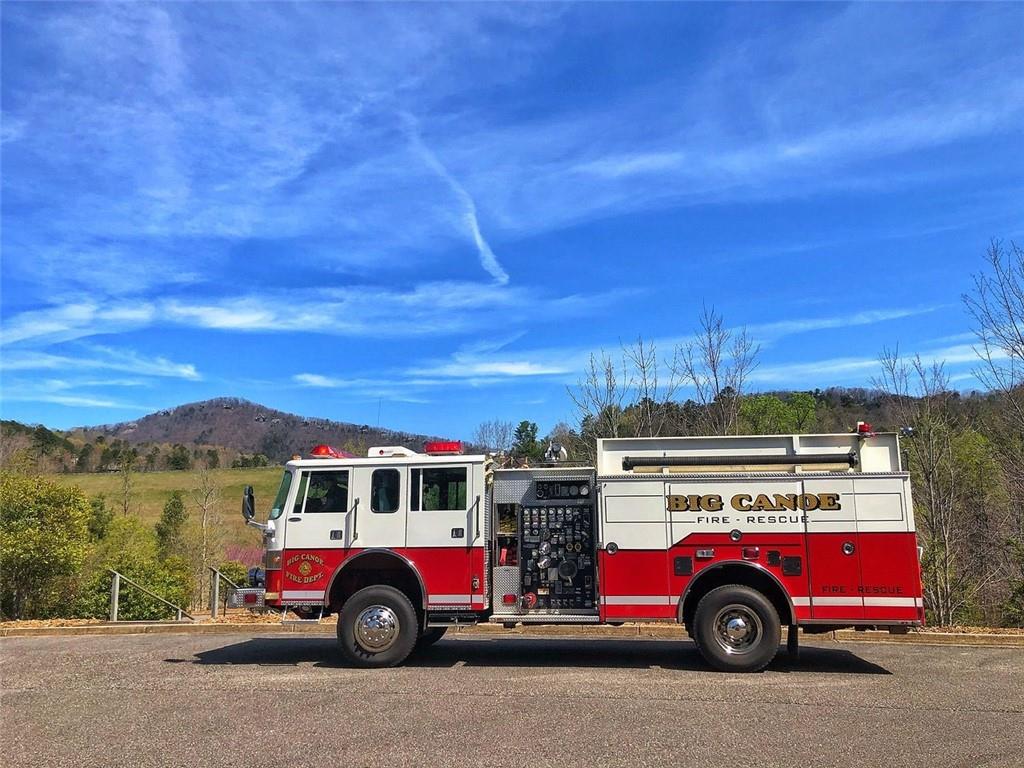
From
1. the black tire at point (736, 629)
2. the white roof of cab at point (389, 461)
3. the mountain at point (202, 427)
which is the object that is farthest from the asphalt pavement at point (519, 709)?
the mountain at point (202, 427)

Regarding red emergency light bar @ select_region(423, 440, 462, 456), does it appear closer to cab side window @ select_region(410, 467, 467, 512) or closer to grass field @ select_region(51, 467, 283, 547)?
cab side window @ select_region(410, 467, 467, 512)

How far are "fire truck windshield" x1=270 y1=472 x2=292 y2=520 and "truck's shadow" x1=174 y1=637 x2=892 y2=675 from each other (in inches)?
74.3

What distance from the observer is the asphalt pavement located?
561cm

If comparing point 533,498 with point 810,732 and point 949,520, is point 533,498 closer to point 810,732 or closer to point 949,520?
point 810,732

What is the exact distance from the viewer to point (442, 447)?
9.80m

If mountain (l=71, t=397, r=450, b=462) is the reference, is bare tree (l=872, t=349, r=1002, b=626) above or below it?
below

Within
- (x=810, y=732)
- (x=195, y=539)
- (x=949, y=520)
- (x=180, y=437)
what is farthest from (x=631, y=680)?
(x=180, y=437)

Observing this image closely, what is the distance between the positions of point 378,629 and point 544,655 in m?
2.36

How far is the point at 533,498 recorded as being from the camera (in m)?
9.57

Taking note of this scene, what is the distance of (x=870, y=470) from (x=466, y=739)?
5.98 m

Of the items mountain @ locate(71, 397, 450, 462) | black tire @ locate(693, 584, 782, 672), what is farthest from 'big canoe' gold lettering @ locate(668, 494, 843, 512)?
mountain @ locate(71, 397, 450, 462)

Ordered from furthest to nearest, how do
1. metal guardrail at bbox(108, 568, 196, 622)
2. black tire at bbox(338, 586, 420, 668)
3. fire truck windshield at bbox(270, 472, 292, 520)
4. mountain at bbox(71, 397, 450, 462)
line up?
mountain at bbox(71, 397, 450, 462), metal guardrail at bbox(108, 568, 196, 622), fire truck windshield at bbox(270, 472, 292, 520), black tire at bbox(338, 586, 420, 668)

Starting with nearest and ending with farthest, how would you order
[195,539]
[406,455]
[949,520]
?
[406,455]
[949,520]
[195,539]

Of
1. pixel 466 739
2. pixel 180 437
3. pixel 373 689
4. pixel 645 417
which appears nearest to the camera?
pixel 466 739
